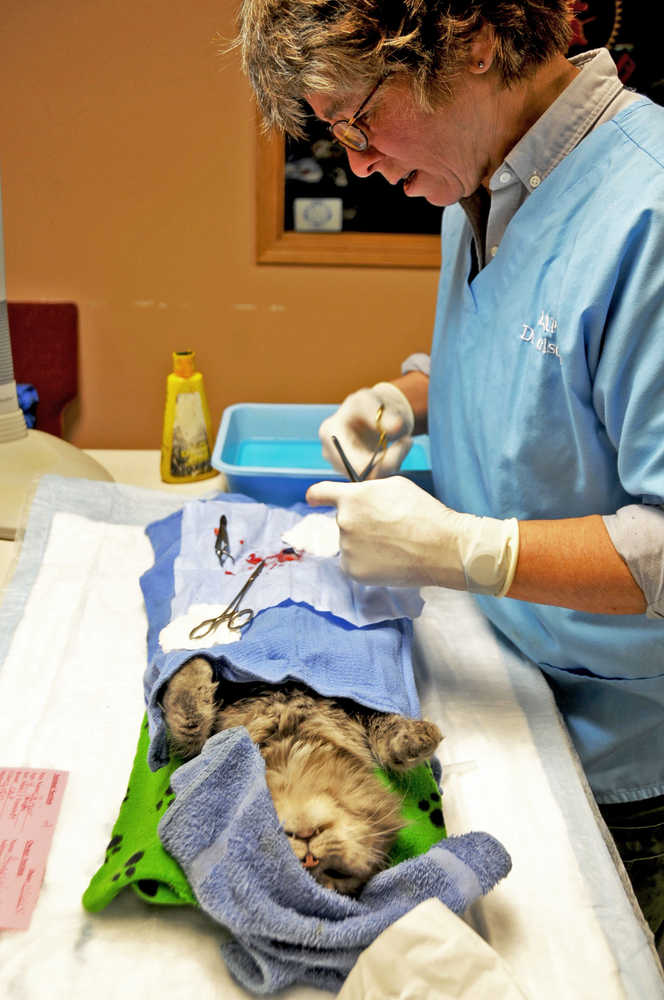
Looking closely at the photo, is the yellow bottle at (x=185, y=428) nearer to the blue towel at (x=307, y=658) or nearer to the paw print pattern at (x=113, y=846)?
the blue towel at (x=307, y=658)

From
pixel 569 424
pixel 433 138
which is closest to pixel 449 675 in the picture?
pixel 569 424

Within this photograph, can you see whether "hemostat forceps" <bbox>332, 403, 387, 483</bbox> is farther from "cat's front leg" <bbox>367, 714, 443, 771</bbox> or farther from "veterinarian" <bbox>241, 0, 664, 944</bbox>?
"cat's front leg" <bbox>367, 714, 443, 771</bbox>

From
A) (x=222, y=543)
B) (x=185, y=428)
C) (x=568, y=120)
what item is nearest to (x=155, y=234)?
(x=185, y=428)

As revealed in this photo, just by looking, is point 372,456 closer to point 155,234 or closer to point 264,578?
point 264,578

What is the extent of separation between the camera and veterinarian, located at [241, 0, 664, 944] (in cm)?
102

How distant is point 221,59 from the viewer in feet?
6.61

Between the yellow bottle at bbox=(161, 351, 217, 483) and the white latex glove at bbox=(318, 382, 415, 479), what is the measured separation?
48cm

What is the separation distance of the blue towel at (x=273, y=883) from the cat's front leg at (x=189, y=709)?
0.38ft

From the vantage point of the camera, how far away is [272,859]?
2.86 feet

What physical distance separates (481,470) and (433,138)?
50 cm

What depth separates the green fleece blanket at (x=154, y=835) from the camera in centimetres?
89

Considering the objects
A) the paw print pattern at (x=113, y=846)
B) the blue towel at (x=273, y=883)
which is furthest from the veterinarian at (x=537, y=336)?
the paw print pattern at (x=113, y=846)

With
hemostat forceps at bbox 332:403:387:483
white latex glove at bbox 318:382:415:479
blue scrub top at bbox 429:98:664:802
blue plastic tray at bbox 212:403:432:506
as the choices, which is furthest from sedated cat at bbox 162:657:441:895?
blue plastic tray at bbox 212:403:432:506

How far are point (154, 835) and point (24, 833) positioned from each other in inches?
7.4
